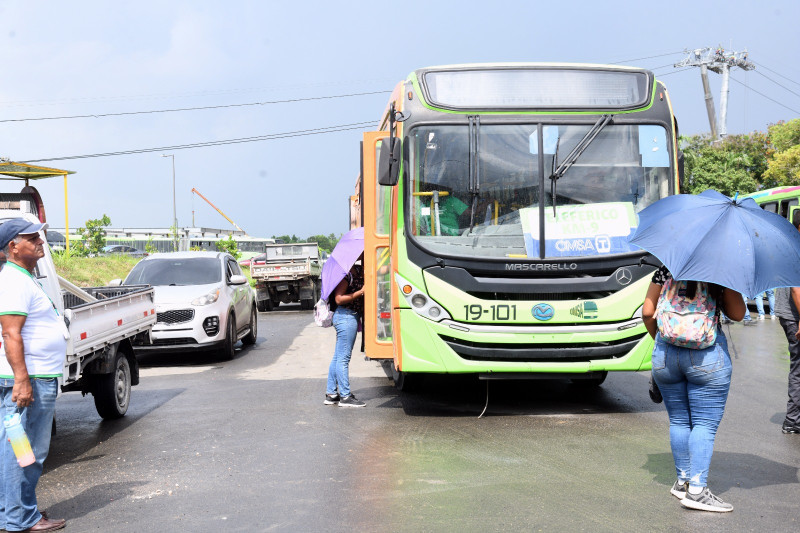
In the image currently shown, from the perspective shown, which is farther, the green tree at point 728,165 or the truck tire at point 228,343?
the green tree at point 728,165

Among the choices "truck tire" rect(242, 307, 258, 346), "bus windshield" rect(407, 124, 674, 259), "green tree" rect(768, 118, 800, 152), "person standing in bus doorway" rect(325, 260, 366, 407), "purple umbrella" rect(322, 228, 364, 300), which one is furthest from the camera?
"green tree" rect(768, 118, 800, 152)

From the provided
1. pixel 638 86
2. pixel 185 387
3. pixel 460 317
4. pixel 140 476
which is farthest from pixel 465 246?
pixel 185 387

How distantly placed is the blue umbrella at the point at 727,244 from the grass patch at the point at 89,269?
25.4 meters

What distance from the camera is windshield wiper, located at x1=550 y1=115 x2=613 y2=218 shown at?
8.02 metres

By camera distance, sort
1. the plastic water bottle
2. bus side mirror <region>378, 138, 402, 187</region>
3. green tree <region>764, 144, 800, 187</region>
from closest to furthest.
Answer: the plastic water bottle < bus side mirror <region>378, 138, 402, 187</region> < green tree <region>764, 144, 800, 187</region>

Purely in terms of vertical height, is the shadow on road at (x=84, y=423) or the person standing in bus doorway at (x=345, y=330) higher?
the person standing in bus doorway at (x=345, y=330)

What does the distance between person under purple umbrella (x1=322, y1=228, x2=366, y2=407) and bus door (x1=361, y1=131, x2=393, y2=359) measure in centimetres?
26

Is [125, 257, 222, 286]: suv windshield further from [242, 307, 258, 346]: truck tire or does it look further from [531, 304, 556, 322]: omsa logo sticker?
[531, 304, 556, 322]: omsa logo sticker

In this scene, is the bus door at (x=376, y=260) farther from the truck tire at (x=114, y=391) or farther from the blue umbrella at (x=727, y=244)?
the blue umbrella at (x=727, y=244)

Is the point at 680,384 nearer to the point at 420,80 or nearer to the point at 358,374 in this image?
the point at 420,80

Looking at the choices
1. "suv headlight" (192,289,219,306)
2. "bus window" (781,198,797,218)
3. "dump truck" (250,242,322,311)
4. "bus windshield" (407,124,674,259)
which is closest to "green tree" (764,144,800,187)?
"bus window" (781,198,797,218)

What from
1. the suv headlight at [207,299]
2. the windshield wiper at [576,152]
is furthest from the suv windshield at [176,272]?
the windshield wiper at [576,152]

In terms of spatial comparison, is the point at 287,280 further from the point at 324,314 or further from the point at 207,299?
the point at 324,314

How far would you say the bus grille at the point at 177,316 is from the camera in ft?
42.3
